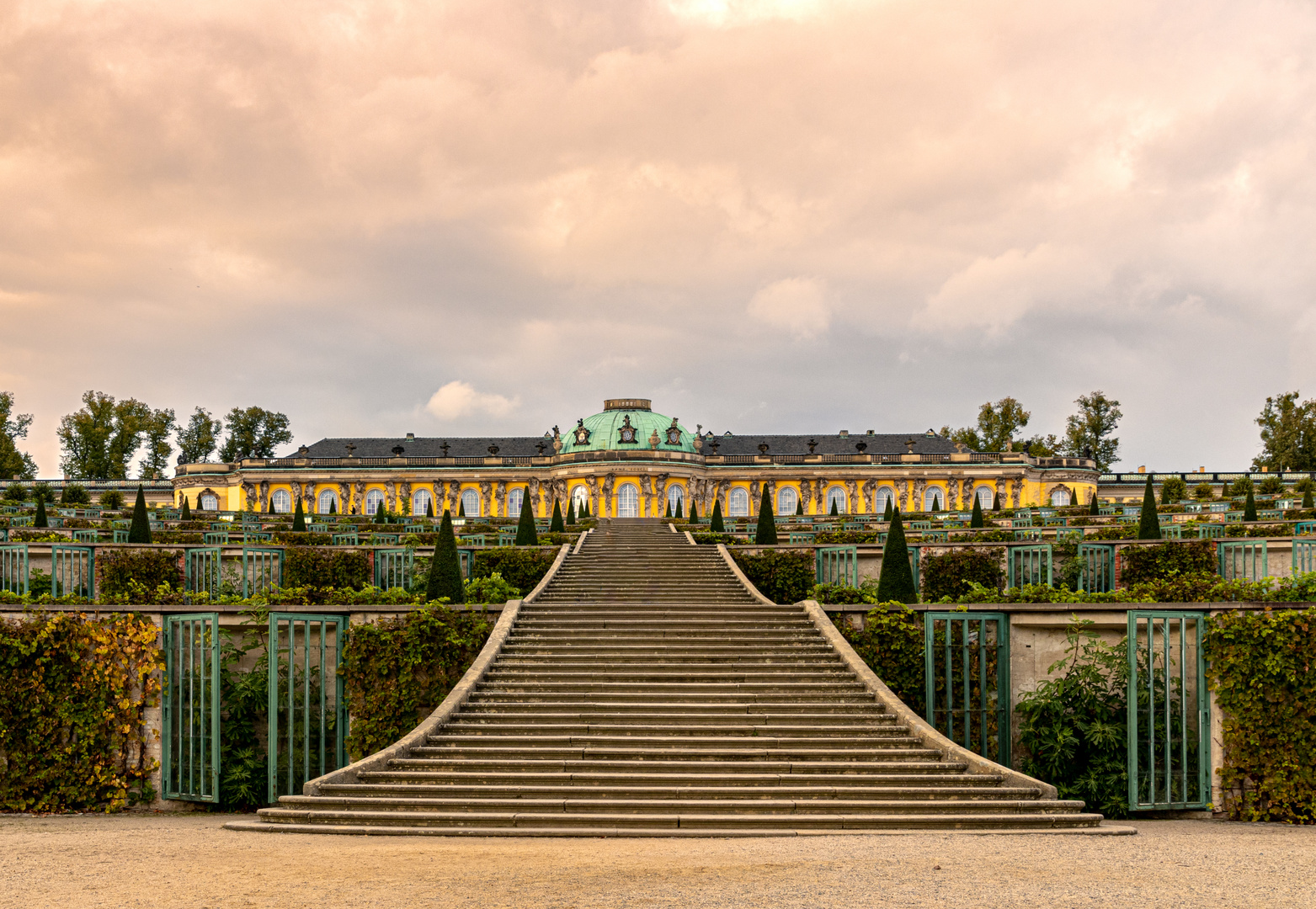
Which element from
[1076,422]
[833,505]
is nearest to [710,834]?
[833,505]

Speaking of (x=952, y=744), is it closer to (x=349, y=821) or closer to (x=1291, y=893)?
(x=1291, y=893)

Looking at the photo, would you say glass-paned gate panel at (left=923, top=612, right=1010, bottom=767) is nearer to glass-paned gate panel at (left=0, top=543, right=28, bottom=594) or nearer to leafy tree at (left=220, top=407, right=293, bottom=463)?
glass-paned gate panel at (left=0, top=543, right=28, bottom=594)

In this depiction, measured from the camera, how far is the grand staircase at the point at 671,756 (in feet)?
41.7

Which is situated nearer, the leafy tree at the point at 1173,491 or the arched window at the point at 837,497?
the leafy tree at the point at 1173,491

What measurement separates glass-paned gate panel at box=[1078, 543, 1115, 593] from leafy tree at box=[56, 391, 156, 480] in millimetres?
76699

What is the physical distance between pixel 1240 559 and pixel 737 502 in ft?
176

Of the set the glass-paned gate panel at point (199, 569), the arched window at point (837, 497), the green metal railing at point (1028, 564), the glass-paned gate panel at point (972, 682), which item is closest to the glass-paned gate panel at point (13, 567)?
the glass-paned gate panel at point (199, 569)

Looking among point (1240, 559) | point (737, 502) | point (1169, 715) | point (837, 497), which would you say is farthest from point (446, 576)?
point (837, 497)

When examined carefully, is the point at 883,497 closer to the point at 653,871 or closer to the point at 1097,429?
the point at 1097,429

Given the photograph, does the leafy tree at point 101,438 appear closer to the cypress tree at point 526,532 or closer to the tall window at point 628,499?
the tall window at point 628,499

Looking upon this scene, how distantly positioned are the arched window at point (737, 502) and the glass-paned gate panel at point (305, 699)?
60.3 meters

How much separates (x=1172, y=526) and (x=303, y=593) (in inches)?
912

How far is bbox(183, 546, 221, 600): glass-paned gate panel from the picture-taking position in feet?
→ 78.1

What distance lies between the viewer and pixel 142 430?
8388 centimetres
